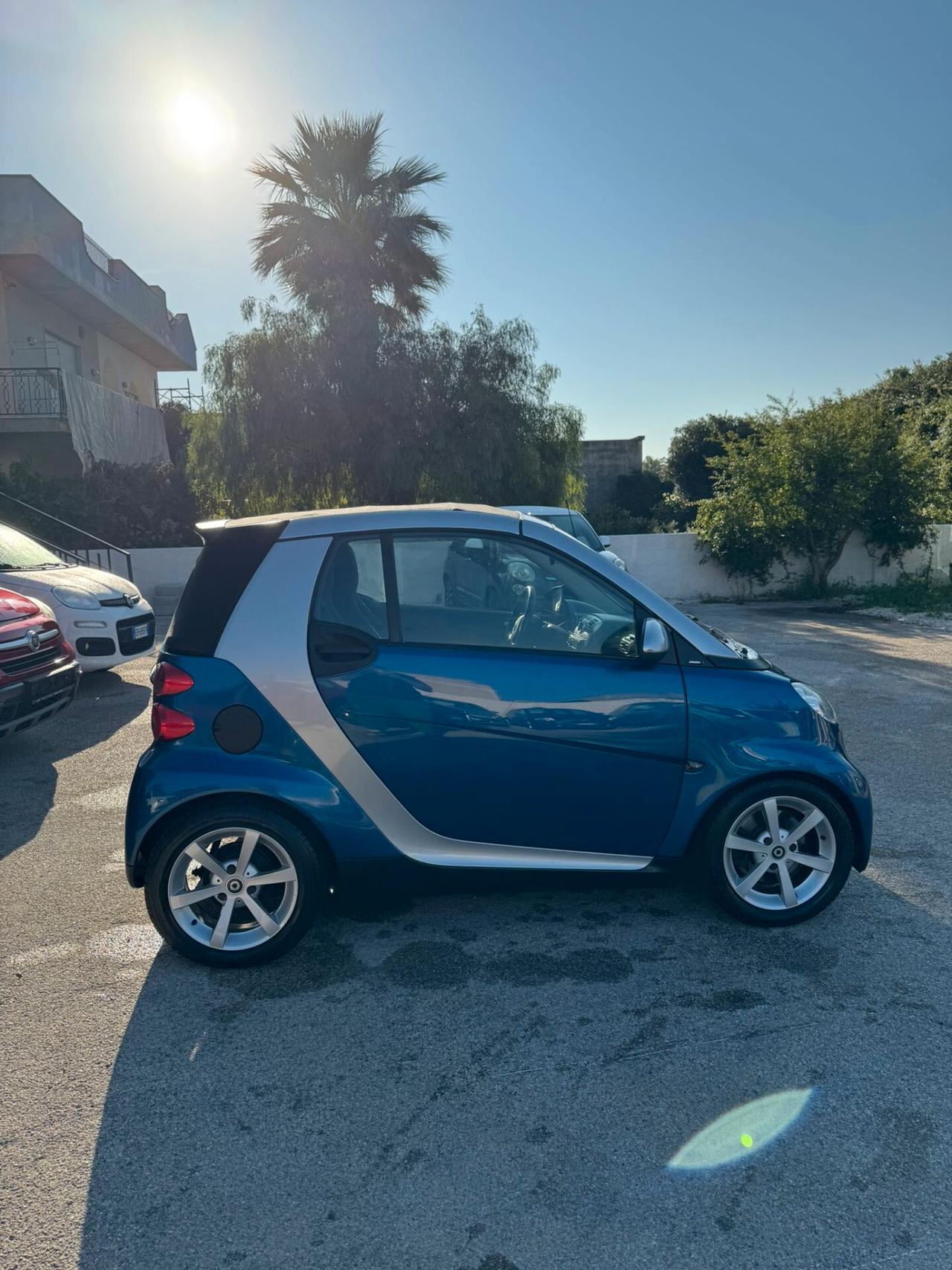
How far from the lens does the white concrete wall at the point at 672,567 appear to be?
17859 mm

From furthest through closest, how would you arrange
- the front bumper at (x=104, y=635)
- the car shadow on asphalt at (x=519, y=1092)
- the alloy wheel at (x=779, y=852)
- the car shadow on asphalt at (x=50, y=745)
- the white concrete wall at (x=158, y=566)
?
the white concrete wall at (x=158, y=566)
the front bumper at (x=104, y=635)
the car shadow on asphalt at (x=50, y=745)
the alloy wheel at (x=779, y=852)
the car shadow on asphalt at (x=519, y=1092)

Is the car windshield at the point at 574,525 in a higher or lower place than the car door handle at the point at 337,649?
higher

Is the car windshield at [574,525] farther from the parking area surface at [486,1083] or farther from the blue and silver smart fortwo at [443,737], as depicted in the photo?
the blue and silver smart fortwo at [443,737]

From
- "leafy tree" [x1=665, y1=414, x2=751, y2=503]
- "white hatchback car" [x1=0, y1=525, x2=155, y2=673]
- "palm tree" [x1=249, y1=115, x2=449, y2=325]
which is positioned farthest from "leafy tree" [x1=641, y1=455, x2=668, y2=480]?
"white hatchback car" [x1=0, y1=525, x2=155, y2=673]

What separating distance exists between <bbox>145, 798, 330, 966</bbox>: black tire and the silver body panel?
29 centimetres

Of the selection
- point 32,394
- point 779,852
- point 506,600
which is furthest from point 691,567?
point 506,600

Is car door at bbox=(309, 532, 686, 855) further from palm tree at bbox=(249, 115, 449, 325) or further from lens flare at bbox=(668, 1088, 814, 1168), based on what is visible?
palm tree at bbox=(249, 115, 449, 325)

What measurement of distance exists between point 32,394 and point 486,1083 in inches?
805

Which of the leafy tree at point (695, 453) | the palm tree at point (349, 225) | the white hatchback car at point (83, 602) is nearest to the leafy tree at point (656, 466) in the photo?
the leafy tree at point (695, 453)

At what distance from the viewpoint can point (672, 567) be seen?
18.1 m

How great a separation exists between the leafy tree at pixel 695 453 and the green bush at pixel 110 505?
20936 millimetres

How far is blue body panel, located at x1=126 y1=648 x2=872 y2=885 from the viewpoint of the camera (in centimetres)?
329

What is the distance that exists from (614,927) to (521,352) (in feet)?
57.0

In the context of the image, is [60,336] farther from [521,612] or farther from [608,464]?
[521,612]
